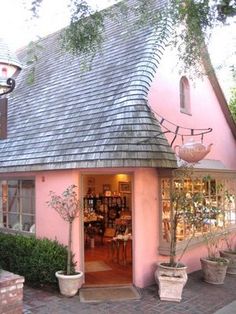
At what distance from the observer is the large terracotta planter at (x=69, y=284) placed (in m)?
8.16

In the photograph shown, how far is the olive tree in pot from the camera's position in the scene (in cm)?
797

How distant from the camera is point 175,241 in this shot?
844 centimetres

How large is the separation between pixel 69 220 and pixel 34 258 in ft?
4.27

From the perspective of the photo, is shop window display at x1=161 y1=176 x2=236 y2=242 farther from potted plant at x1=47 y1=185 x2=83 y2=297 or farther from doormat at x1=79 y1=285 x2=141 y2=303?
potted plant at x1=47 y1=185 x2=83 y2=297

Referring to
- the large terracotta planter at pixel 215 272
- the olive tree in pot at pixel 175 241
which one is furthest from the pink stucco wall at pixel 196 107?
the large terracotta planter at pixel 215 272

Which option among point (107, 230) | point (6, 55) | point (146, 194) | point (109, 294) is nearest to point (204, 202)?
point (146, 194)

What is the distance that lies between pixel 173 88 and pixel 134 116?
2.38 meters

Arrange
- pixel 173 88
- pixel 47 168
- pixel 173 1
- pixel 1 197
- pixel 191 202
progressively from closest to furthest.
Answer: pixel 173 1 → pixel 191 202 → pixel 47 168 → pixel 173 88 → pixel 1 197

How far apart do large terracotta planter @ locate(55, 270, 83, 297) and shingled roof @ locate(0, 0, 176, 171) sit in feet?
7.65

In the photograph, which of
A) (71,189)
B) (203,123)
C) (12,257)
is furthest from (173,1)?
(12,257)

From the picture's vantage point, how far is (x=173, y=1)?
7156 millimetres

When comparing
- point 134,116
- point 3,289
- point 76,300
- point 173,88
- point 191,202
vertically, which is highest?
point 173,88

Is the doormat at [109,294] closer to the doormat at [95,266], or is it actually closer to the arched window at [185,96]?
the doormat at [95,266]

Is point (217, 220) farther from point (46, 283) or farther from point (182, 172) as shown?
point (46, 283)
